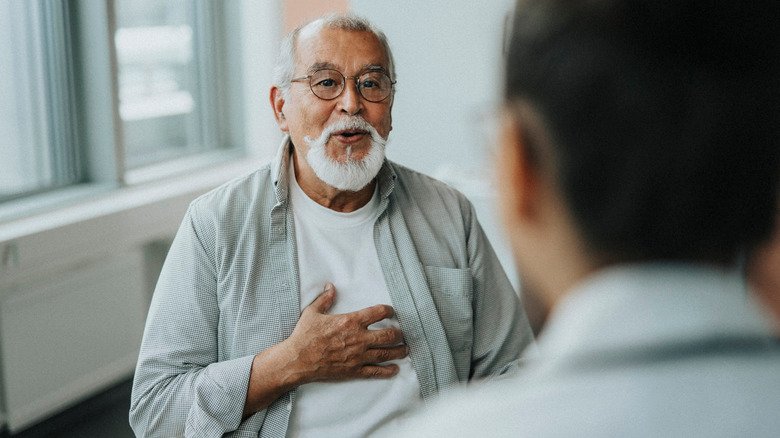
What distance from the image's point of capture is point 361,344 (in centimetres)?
169

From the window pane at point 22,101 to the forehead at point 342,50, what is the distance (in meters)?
2.05

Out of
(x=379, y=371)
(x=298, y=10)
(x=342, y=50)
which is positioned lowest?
(x=379, y=371)

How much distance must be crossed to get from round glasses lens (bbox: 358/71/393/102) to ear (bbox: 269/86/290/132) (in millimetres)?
202

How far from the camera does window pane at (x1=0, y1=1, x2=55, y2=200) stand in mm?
3471

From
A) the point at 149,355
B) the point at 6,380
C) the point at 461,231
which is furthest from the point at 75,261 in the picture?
the point at 461,231

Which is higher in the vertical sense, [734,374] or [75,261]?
[734,374]

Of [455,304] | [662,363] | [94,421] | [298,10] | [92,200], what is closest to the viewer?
[662,363]

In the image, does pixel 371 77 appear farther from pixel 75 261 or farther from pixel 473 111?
pixel 75 261

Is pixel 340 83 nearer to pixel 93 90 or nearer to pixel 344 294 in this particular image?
pixel 344 294

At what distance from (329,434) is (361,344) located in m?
0.19

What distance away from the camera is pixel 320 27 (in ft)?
6.22

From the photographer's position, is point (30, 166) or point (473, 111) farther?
point (30, 166)

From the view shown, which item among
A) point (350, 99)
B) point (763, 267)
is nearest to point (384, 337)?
point (350, 99)

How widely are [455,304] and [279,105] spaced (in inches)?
24.5
